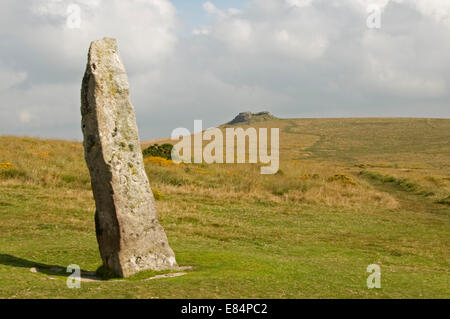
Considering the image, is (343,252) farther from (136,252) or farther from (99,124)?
(99,124)

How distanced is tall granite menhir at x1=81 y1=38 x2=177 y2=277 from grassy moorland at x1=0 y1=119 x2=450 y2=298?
76cm

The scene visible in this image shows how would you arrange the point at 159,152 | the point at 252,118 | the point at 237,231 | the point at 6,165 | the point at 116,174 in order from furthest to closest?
1. the point at 252,118
2. the point at 159,152
3. the point at 6,165
4. the point at 237,231
5. the point at 116,174

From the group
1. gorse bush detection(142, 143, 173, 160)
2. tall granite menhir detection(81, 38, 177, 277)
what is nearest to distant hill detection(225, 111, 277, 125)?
gorse bush detection(142, 143, 173, 160)

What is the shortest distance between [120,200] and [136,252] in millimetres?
1325

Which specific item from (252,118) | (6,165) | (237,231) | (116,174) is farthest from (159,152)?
(252,118)

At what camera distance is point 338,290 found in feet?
32.7

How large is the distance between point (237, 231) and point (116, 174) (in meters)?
9.34

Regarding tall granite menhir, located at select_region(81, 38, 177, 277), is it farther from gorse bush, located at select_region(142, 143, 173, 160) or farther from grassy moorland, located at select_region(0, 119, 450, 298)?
gorse bush, located at select_region(142, 143, 173, 160)

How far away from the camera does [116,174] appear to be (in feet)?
35.2

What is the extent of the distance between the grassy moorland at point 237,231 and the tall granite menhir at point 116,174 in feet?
2.49

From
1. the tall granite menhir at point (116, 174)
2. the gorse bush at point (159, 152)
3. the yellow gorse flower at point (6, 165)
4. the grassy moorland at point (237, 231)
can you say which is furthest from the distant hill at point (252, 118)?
the tall granite menhir at point (116, 174)

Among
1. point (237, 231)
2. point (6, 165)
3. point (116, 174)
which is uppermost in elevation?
point (6, 165)

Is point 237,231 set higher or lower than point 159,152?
lower

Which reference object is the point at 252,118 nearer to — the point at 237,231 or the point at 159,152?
the point at 159,152
